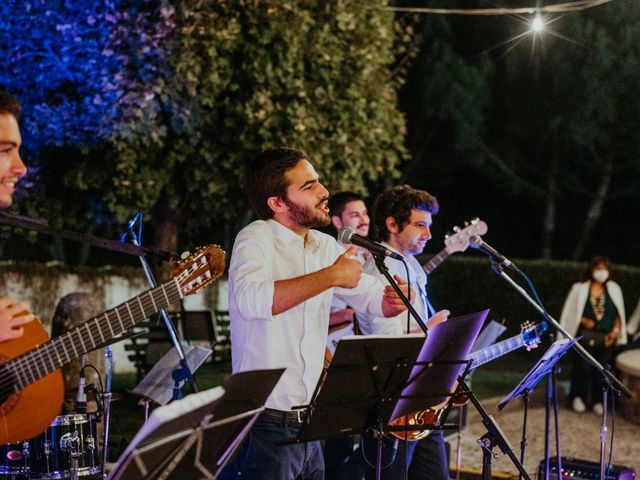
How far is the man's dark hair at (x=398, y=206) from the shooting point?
6.60 m

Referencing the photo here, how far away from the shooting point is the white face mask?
13484mm

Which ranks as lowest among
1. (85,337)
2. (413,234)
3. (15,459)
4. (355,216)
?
(15,459)

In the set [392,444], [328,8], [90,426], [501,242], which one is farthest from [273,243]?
[501,242]

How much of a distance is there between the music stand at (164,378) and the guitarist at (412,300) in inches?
64.0

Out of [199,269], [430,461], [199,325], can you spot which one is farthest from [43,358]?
[199,325]

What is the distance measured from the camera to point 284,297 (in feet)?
14.1

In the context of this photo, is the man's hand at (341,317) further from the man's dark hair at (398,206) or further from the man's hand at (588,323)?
the man's hand at (588,323)

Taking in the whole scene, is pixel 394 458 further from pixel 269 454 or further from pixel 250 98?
pixel 250 98

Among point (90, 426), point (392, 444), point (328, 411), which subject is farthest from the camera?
point (90, 426)

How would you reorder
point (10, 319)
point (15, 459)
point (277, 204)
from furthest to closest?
point (15, 459), point (277, 204), point (10, 319)

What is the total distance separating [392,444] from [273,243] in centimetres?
184

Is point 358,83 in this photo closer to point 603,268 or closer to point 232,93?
point 232,93

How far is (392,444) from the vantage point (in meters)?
5.85

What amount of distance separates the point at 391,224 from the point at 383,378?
238cm
